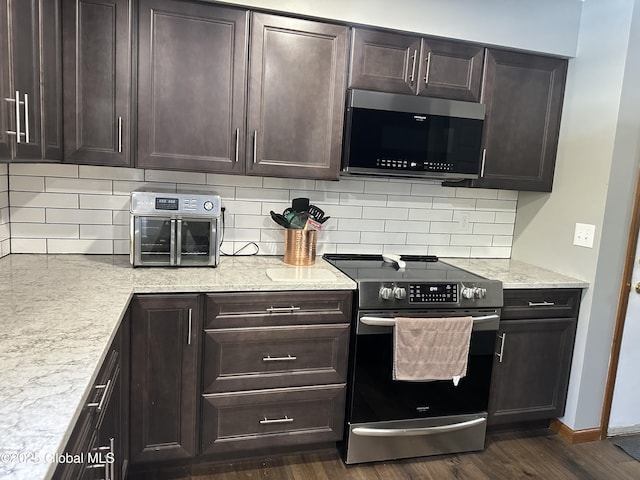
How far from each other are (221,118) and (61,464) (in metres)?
1.67

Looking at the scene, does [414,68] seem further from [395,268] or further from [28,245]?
[28,245]

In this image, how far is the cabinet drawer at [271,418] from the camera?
211 centimetres

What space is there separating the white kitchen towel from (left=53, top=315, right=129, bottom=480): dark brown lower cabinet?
1195 mm

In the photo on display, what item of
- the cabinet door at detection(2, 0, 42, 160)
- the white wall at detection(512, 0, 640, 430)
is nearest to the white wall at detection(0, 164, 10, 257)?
the cabinet door at detection(2, 0, 42, 160)

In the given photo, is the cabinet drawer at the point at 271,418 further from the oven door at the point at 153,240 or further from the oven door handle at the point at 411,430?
the oven door at the point at 153,240

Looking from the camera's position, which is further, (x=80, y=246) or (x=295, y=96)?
(x=80, y=246)

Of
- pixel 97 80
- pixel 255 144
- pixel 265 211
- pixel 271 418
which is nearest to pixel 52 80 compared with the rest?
pixel 97 80

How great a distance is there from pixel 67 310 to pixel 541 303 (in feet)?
7.41

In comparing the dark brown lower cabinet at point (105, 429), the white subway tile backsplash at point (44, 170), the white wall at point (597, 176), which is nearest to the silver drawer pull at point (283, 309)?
the dark brown lower cabinet at point (105, 429)

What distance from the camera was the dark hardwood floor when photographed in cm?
219

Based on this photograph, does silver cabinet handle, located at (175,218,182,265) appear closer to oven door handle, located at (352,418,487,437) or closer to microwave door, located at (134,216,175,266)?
microwave door, located at (134,216,175,266)

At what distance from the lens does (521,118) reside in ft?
8.68

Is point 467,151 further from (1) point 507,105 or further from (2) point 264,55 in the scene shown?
(2) point 264,55

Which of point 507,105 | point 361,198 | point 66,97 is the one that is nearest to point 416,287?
point 361,198
